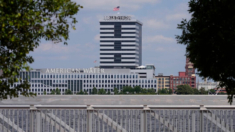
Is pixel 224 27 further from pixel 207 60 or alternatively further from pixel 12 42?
pixel 12 42

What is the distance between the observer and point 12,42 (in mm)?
8922

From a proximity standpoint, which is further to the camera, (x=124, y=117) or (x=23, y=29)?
(x=124, y=117)

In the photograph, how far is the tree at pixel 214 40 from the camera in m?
10.9

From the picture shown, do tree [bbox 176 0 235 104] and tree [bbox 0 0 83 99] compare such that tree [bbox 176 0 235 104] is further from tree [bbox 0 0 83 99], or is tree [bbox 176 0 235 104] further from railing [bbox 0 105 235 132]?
tree [bbox 0 0 83 99]

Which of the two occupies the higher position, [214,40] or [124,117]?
[214,40]

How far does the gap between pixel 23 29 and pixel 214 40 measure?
4993 mm

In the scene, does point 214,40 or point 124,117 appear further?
point 124,117

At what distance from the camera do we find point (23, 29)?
29.3ft

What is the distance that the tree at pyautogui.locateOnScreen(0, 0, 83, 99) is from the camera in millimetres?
8490

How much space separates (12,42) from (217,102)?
8537cm

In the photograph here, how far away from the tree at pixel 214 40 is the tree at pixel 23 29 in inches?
151

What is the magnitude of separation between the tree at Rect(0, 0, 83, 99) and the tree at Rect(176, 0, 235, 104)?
151 inches

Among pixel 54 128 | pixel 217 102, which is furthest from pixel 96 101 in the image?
pixel 54 128

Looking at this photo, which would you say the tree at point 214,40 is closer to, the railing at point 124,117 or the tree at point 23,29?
the railing at point 124,117
